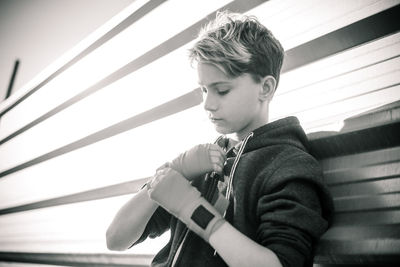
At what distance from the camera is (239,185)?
→ 3.39 ft

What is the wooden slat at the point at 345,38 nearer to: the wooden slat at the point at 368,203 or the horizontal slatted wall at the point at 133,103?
the horizontal slatted wall at the point at 133,103

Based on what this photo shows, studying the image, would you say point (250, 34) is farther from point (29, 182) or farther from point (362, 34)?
point (29, 182)

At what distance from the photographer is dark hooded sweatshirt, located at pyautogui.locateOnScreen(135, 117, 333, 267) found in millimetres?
826

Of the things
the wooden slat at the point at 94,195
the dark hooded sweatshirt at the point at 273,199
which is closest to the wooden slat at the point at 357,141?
the dark hooded sweatshirt at the point at 273,199

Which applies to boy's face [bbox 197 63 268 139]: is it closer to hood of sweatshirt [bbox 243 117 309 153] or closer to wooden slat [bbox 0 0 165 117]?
hood of sweatshirt [bbox 243 117 309 153]

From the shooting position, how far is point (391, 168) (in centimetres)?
104

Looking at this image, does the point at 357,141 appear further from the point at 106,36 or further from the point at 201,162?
the point at 106,36

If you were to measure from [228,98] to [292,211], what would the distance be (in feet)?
1.64

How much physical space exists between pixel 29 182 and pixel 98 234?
200cm

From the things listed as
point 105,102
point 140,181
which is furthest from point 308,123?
point 105,102

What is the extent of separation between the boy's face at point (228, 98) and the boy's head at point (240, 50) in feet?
0.09

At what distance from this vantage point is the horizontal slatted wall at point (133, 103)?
4.09 feet

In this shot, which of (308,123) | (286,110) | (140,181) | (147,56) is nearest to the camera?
(308,123)

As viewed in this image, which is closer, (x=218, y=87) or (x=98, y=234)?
(x=218, y=87)
